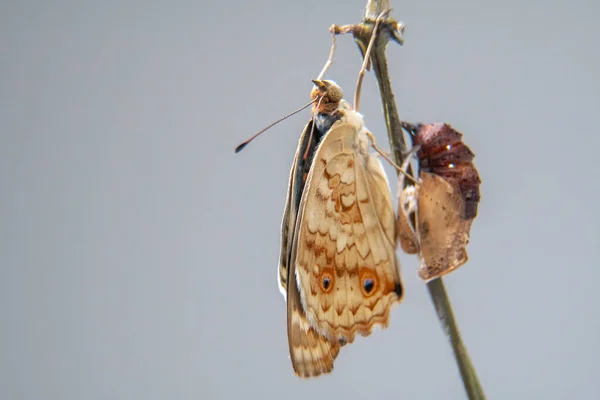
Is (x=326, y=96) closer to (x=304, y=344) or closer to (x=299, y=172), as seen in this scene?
(x=299, y=172)

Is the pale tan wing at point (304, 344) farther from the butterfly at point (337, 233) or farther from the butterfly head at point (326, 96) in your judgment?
the butterfly head at point (326, 96)

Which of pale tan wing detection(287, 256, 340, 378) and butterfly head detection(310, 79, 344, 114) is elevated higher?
butterfly head detection(310, 79, 344, 114)

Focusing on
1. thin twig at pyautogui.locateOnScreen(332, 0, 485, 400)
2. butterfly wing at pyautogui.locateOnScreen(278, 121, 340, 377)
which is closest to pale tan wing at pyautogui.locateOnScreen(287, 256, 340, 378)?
butterfly wing at pyautogui.locateOnScreen(278, 121, 340, 377)

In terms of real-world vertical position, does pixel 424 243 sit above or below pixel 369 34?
below

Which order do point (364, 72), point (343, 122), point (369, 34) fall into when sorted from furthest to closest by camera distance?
point (343, 122)
point (364, 72)
point (369, 34)

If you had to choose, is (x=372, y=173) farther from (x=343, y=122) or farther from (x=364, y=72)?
(x=364, y=72)

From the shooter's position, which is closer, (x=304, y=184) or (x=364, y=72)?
(x=364, y=72)

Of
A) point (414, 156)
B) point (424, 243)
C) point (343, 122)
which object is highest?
point (343, 122)

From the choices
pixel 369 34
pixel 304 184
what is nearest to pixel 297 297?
pixel 304 184

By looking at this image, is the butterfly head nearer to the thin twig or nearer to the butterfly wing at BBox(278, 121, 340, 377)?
the butterfly wing at BBox(278, 121, 340, 377)
